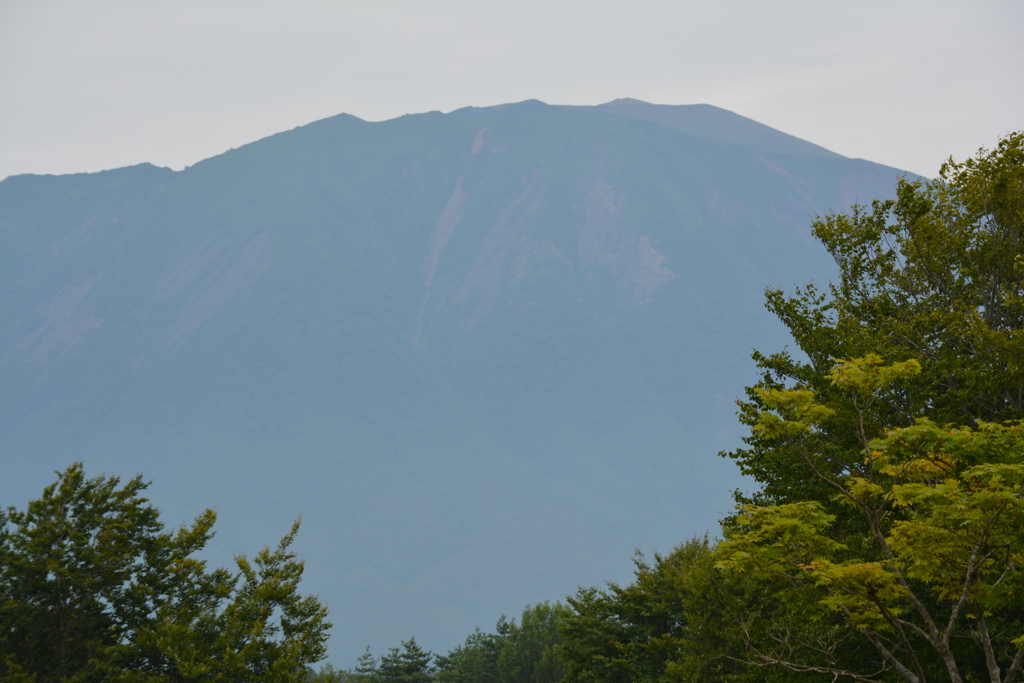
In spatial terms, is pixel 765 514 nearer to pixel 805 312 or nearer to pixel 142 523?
pixel 805 312

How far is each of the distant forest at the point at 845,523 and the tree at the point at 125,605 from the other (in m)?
0.06

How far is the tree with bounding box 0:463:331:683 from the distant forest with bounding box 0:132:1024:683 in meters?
0.06

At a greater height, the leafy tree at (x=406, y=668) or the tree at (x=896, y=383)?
the leafy tree at (x=406, y=668)

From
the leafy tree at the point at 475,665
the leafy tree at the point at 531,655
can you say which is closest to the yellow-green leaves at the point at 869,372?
the leafy tree at the point at 531,655

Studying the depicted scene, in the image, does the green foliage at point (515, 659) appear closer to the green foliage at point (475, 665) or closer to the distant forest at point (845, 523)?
the green foliage at point (475, 665)

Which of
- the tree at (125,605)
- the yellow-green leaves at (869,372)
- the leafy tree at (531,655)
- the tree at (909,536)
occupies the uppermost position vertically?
the leafy tree at (531,655)

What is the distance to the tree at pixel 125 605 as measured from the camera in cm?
2344

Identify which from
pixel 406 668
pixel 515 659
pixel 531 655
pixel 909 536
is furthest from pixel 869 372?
pixel 406 668

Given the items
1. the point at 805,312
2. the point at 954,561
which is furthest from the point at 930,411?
the point at 954,561

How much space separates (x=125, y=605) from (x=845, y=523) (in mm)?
19987

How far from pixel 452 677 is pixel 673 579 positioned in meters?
31.8

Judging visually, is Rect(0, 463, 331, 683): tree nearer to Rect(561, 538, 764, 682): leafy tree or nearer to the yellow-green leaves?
Rect(561, 538, 764, 682): leafy tree

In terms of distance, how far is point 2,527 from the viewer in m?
26.9

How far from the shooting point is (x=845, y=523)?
20.8 metres
